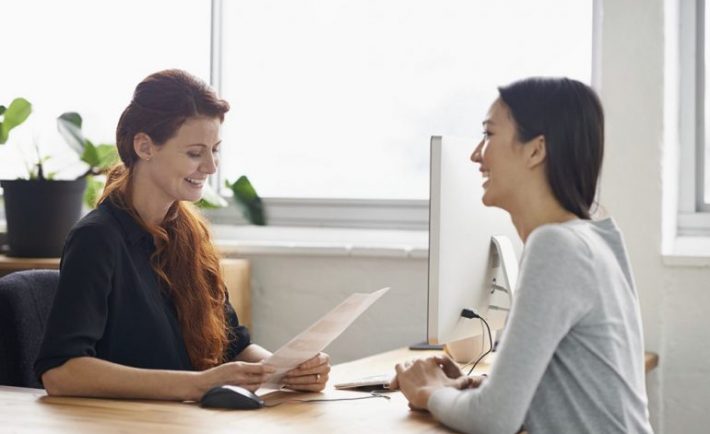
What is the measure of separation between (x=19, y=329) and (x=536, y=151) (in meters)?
1.29

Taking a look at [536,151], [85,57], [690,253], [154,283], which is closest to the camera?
[536,151]

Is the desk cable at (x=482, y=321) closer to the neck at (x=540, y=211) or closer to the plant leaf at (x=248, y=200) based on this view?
the neck at (x=540, y=211)

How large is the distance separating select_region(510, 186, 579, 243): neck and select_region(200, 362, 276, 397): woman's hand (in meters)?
0.59

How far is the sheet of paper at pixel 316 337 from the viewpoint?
1959mm

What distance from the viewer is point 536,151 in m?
1.75

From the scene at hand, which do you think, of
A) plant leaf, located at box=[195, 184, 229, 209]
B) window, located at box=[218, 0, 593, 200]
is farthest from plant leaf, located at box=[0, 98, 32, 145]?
window, located at box=[218, 0, 593, 200]

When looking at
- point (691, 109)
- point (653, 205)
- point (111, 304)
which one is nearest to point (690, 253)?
point (653, 205)

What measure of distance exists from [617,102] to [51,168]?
2149mm

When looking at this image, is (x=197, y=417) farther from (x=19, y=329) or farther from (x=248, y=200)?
(x=248, y=200)

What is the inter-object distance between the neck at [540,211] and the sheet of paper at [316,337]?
402 millimetres

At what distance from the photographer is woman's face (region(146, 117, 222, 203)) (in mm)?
2285

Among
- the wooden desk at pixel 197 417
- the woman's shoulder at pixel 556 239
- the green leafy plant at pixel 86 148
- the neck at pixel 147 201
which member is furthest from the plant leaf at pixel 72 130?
the woman's shoulder at pixel 556 239

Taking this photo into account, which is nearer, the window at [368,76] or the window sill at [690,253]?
the window sill at [690,253]

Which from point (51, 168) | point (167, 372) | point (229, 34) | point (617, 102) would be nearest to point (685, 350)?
point (617, 102)
